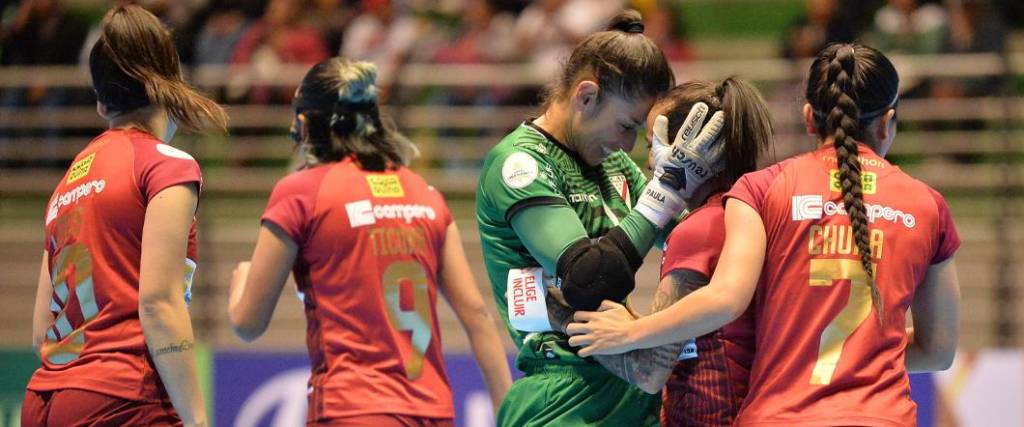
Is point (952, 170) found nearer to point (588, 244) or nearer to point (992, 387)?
point (992, 387)

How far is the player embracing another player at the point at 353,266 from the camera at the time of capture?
3885 millimetres

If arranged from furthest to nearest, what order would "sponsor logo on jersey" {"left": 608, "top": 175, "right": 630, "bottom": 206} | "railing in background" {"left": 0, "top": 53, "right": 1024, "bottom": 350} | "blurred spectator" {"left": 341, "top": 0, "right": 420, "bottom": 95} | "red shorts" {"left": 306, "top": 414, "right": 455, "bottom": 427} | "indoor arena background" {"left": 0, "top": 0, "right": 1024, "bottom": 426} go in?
"blurred spectator" {"left": 341, "top": 0, "right": 420, "bottom": 95} → "railing in background" {"left": 0, "top": 53, "right": 1024, "bottom": 350} → "indoor arena background" {"left": 0, "top": 0, "right": 1024, "bottom": 426} → "red shorts" {"left": 306, "top": 414, "right": 455, "bottom": 427} → "sponsor logo on jersey" {"left": 608, "top": 175, "right": 630, "bottom": 206}

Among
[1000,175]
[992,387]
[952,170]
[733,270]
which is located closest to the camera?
[733,270]

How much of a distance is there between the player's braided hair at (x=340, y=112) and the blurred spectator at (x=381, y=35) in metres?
5.37

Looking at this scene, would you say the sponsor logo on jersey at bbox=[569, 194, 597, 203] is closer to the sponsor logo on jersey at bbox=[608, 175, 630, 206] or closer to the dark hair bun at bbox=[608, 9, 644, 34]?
the sponsor logo on jersey at bbox=[608, 175, 630, 206]

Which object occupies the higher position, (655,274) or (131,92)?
(131,92)

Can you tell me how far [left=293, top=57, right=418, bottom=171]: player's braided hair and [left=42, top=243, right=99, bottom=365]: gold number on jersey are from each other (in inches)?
38.9

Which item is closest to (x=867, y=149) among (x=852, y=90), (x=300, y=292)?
(x=852, y=90)

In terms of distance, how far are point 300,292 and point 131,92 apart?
94 centimetres

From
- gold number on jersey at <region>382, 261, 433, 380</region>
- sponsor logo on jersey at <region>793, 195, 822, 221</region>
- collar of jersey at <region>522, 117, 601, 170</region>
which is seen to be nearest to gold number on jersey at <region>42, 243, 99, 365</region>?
gold number on jersey at <region>382, 261, 433, 380</region>

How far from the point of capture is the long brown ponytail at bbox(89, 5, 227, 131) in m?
3.34

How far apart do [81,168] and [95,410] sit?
0.65m

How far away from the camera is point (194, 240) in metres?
3.48

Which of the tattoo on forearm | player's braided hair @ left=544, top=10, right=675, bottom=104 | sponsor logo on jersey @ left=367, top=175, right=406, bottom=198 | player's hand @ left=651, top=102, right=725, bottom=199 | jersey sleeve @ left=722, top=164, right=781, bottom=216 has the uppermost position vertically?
player's braided hair @ left=544, top=10, right=675, bottom=104
